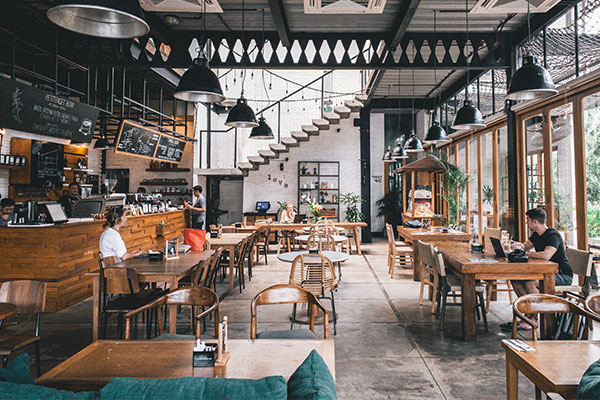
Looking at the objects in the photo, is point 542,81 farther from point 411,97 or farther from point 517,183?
point 411,97

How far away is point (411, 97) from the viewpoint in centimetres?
1148

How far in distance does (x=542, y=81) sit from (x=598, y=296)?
2.22 m

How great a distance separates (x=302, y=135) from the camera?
12125 millimetres

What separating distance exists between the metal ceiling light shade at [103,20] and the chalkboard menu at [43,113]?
314 cm

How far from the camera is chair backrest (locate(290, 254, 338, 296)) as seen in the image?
171 inches

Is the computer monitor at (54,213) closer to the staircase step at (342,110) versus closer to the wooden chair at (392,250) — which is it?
the wooden chair at (392,250)

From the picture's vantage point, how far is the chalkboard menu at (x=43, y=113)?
4863 millimetres

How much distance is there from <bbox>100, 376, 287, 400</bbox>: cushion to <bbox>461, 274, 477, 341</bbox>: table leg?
11.2 feet

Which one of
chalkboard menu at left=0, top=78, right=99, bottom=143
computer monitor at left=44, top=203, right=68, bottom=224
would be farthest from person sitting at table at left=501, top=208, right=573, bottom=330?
chalkboard menu at left=0, top=78, right=99, bottom=143

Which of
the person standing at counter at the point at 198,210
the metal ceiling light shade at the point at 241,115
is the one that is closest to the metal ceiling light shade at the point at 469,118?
the metal ceiling light shade at the point at 241,115

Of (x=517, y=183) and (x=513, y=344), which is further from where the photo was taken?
(x=517, y=183)

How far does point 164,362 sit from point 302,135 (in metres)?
10.7

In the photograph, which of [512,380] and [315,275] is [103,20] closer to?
[512,380]

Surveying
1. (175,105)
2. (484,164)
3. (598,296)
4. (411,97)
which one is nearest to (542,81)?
(598,296)
